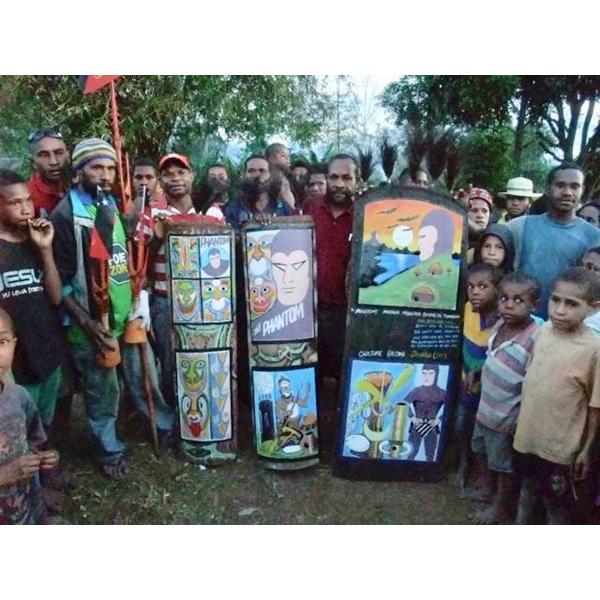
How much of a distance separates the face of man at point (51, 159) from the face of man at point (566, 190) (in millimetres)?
2169

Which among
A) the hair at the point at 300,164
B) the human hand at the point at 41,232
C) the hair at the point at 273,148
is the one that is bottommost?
the human hand at the point at 41,232

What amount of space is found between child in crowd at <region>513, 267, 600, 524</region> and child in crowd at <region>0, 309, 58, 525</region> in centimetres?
213

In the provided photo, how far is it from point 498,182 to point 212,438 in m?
1.80

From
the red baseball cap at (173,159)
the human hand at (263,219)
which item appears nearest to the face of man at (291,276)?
the human hand at (263,219)

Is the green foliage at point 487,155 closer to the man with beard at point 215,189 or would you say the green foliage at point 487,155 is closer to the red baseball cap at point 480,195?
the red baseball cap at point 480,195

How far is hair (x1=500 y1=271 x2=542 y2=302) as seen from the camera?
313cm

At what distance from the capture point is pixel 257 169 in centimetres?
329

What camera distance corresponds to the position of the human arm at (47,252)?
9.95 feet

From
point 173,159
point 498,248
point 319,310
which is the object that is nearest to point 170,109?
point 173,159

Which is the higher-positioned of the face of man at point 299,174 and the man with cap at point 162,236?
the face of man at point 299,174

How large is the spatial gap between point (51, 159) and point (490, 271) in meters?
2.00

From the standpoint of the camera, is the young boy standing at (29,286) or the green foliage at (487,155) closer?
the young boy standing at (29,286)

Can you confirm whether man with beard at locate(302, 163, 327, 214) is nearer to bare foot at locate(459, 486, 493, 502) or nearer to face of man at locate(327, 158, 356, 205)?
face of man at locate(327, 158, 356, 205)

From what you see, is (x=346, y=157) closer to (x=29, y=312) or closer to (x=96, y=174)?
(x=96, y=174)
